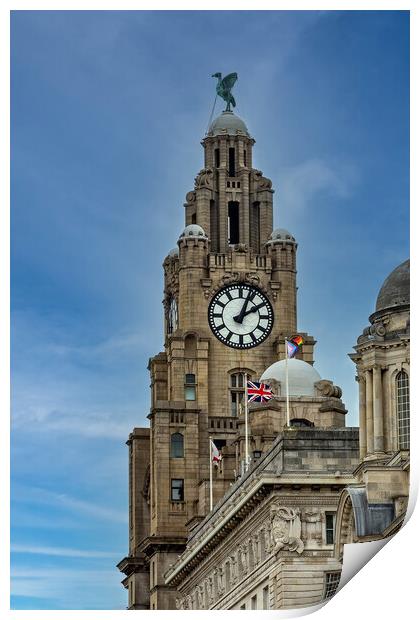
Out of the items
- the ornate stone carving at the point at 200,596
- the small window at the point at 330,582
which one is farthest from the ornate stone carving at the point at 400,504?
the ornate stone carving at the point at 200,596

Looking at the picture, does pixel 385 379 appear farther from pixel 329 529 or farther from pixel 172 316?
pixel 172 316

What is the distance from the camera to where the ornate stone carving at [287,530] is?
350 ft

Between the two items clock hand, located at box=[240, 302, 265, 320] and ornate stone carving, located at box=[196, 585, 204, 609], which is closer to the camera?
ornate stone carving, located at box=[196, 585, 204, 609]

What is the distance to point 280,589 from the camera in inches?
4149

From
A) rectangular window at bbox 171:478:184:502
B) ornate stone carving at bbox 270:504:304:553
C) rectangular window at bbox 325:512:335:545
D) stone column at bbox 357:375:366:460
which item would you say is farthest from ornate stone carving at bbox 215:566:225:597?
rectangular window at bbox 171:478:184:502

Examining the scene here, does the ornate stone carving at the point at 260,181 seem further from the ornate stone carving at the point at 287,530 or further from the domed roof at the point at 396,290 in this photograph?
the domed roof at the point at 396,290

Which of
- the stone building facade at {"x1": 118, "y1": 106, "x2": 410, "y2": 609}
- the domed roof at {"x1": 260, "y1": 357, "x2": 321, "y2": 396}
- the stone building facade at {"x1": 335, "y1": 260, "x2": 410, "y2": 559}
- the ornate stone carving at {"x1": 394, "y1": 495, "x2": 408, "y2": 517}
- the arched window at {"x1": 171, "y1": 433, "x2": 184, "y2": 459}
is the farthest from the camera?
the arched window at {"x1": 171, "y1": 433, "x2": 184, "y2": 459}

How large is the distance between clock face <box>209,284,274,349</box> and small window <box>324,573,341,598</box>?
232 feet

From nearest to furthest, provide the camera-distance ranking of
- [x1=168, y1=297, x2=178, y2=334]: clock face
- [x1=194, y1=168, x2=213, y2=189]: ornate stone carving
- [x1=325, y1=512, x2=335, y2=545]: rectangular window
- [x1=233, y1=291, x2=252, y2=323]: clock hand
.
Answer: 1. [x1=325, y1=512, x2=335, y2=545]: rectangular window
2. [x1=233, y1=291, x2=252, y2=323]: clock hand
3. [x1=168, y1=297, x2=178, y2=334]: clock face
4. [x1=194, y1=168, x2=213, y2=189]: ornate stone carving

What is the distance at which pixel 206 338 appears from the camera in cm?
17050

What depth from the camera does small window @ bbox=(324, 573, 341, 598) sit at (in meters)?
94.3

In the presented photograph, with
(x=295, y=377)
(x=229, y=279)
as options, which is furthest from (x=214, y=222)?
(x=295, y=377)

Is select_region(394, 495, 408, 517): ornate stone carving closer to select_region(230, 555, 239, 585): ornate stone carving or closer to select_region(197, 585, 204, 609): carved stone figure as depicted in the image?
select_region(230, 555, 239, 585): ornate stone carving
